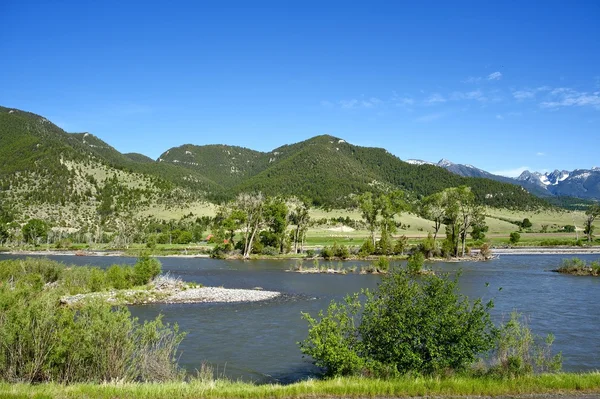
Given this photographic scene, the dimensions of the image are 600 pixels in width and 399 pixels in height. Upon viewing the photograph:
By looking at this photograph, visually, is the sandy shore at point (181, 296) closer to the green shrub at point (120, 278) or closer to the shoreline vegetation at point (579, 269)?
the green shrub at point (120, 278)

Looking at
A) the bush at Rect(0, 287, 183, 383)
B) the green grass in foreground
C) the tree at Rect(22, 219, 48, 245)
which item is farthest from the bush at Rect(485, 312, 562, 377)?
the tree at Rect(22, 219, 48, 245)

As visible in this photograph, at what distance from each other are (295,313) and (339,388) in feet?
67.2

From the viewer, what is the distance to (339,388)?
1395 centimetres

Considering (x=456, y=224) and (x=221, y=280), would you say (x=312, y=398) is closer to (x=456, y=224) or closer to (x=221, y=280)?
(x=221, y=280)

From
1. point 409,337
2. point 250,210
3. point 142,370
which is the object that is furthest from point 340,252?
point 409,337

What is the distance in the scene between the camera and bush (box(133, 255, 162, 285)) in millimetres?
43431

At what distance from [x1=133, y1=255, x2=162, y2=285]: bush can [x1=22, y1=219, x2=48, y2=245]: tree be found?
267 feet

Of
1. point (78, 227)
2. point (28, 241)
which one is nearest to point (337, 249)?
point (28, 241)

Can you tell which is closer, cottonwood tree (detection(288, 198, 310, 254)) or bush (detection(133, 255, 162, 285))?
bush (detection(133, 255, 162, 285))

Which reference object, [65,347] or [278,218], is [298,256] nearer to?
[278,218]

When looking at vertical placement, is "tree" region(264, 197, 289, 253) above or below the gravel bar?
above

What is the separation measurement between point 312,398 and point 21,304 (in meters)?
10.0

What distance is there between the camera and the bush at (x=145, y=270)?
43.4 metres

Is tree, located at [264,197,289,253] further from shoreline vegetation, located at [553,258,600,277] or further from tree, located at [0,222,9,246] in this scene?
tree, located at [0,222,9,246]
